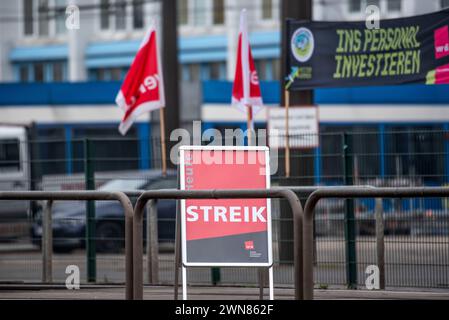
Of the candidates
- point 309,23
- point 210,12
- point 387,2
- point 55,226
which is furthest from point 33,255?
point 210,12

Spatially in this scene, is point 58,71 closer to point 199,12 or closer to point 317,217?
point 199,12

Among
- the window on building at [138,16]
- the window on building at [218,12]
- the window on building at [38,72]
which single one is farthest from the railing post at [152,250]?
the window on building at [38,72]

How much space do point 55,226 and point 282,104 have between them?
407 centimetres

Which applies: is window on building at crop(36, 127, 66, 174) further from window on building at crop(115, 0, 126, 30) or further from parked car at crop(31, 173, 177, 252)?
window on building at crop(115, 0, 126, 30)

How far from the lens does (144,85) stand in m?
14.8

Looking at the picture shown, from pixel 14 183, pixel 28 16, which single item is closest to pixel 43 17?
pixel 28 16

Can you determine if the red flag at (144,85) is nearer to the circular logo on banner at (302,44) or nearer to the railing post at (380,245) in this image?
the circular logo on banner at (302,44)

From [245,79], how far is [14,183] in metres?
3.62

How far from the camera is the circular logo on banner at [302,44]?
45.9 ft

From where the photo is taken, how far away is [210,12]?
49.7 meters

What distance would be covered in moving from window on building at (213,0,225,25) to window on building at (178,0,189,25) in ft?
4.70

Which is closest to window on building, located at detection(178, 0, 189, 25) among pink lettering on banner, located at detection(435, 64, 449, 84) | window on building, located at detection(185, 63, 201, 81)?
window on building, located at detection(185, 63, 201, 81)

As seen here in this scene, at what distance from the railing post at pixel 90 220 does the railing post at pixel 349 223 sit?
326 centimetres

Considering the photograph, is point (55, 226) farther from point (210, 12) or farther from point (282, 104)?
point (210, 12)
